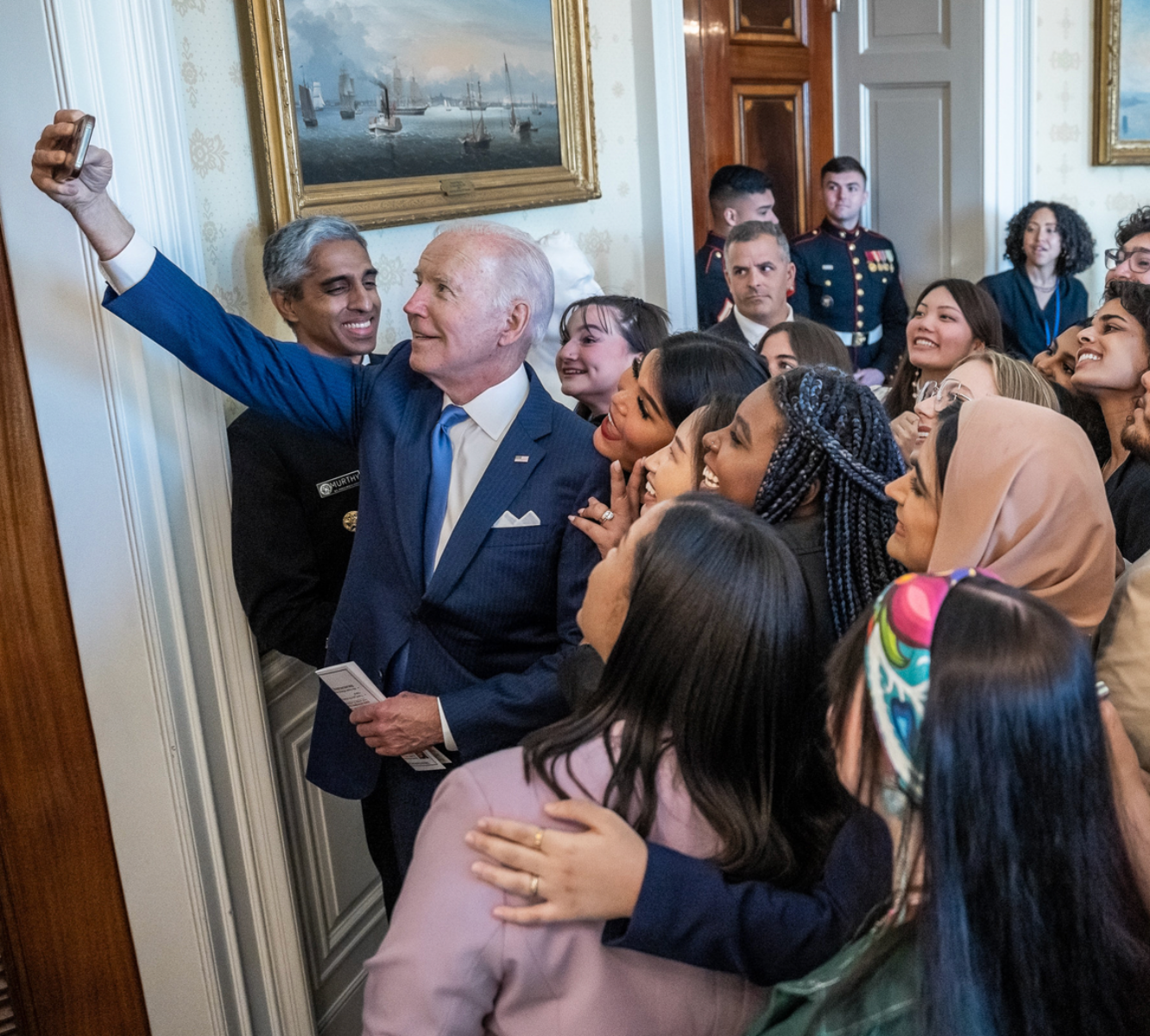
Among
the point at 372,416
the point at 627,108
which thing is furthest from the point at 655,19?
the point at 372,416

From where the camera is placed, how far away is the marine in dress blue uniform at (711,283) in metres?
4.40

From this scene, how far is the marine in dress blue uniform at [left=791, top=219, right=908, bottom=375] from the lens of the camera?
474cm

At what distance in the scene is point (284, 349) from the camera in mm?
2193

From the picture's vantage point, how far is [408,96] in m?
2.86

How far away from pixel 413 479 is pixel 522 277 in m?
0.44

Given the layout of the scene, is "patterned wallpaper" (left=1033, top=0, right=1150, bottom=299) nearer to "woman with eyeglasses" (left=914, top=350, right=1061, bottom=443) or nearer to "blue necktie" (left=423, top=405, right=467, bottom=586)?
"woman with eyeglasses" (left=914, top=350, right=1061, bottom=443)

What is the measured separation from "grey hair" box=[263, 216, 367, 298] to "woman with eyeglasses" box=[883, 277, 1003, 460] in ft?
5.63

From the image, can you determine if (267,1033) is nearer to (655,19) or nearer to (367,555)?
(367,555)

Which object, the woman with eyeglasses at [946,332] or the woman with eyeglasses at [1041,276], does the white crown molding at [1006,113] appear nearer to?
the woman with eyeglasses at [1041,276]

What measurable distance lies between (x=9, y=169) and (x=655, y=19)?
2.07m

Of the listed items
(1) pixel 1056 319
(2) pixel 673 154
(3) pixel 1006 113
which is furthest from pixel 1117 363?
(3) pixel 1006 113

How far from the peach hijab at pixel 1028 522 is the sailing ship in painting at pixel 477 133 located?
179cm

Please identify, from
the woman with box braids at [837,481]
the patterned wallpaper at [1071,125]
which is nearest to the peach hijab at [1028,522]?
the woman with box braids at [837,481]

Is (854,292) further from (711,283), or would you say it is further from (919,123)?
(919,123)
